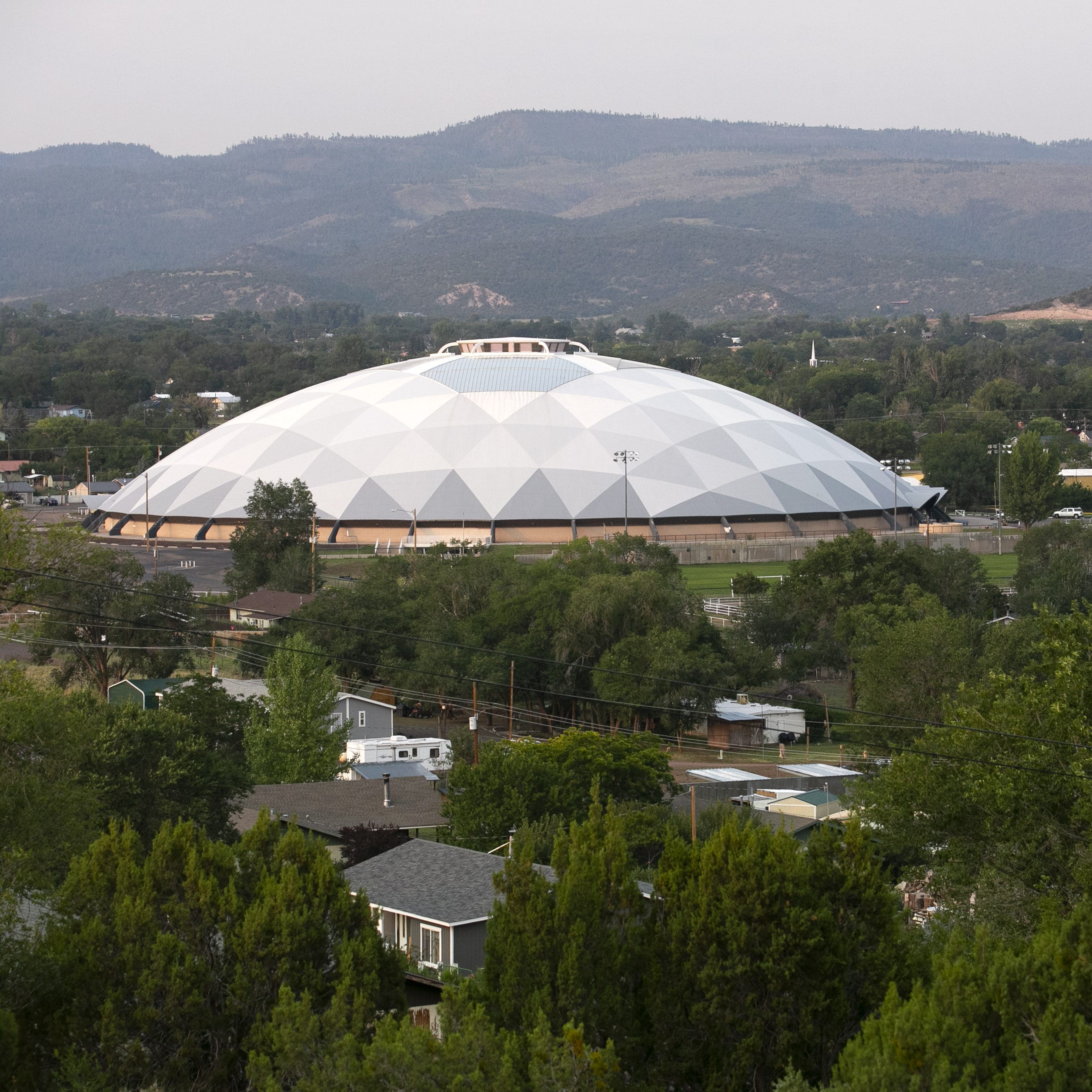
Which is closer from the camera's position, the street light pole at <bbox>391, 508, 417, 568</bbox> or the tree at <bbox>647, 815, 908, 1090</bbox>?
the tree at <bbox>647, 815, 908, 1090</bbox>

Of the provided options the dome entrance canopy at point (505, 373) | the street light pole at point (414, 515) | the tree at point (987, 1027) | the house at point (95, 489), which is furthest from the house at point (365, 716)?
the house at point (95, 489)

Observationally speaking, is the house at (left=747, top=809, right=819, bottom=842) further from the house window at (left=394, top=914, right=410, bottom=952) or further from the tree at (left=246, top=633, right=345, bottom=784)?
the tree at (left=246, top=633, right=345, bottom=784)

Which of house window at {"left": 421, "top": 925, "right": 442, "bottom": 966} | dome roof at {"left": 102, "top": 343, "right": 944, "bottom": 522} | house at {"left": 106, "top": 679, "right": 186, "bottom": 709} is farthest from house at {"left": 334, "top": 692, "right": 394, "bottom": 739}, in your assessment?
dome roof at {"left": 102, "top": 343, "right": 944, "bottom": 522}

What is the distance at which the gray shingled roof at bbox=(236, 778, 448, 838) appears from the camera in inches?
1280

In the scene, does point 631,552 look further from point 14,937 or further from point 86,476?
point 86,476

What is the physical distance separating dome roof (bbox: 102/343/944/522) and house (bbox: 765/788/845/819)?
43901mm

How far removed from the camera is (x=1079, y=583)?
184ft

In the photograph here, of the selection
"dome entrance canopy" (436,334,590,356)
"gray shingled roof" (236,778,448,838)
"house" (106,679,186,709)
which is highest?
"dome entrance canopy" (436,334,590,356)

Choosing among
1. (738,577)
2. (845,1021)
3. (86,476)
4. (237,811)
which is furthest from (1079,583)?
(86,476)

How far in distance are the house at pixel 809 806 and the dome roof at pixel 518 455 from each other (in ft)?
144

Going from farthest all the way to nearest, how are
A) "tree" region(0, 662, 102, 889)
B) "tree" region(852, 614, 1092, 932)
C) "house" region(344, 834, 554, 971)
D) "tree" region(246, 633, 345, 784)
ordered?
"tree" region(246, 633, 345, 784) → "house" region(344, 834, 554, 971) → "tree" region(852, 614, 1092, 932) → "tree" region(0, 662, 102, 889)

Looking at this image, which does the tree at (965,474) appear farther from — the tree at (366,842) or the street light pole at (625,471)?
the tree at (366,842)

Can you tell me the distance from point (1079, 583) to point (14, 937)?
142 ft

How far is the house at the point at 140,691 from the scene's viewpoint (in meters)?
42.0
